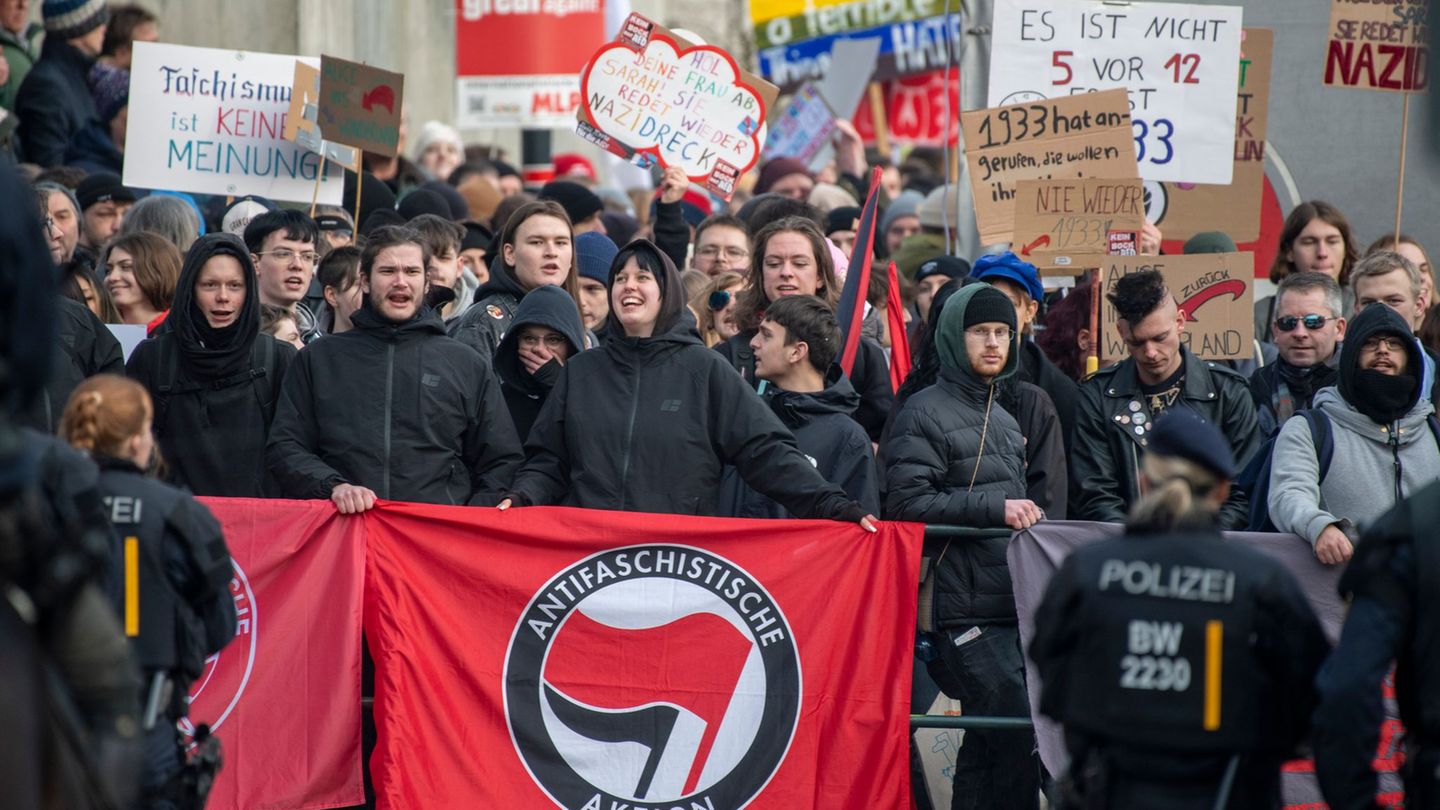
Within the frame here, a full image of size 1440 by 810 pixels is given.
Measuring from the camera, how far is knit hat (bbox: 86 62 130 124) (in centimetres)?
1250

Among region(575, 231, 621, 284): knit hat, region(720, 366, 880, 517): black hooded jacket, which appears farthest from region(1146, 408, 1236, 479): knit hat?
region(575, 231, 621, 284): knit hat

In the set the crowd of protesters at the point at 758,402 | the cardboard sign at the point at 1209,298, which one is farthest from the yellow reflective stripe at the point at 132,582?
the cardboard sign at the point at 1209,298

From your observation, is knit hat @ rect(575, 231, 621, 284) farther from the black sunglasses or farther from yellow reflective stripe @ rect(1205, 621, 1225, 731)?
yellow reflective stripe @ rect(1205, 621, 1225, 731)

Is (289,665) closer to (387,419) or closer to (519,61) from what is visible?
(387,419)

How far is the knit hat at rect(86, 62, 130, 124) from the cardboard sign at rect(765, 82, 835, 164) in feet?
18.1

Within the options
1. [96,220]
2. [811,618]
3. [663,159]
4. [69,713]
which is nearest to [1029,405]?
[811,618]

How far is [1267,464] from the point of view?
24.2 ft

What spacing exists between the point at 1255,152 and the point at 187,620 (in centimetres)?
674

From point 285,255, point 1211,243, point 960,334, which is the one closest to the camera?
point 960,334

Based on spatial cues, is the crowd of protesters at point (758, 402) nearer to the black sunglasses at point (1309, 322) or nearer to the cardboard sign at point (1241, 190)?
the black sunglasses at point (1309, 322)

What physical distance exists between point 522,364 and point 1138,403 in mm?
2475

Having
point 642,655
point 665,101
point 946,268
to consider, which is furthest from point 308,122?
point 642,655

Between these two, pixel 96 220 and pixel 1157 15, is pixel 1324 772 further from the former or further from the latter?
pixel 96 220

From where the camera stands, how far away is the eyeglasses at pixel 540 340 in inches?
315
